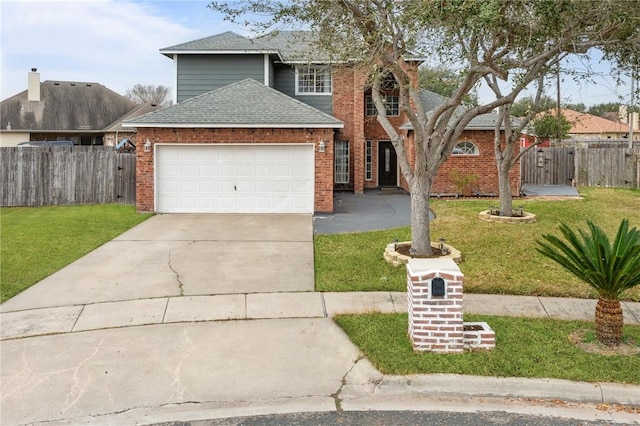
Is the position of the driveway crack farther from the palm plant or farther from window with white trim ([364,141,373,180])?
window with white trim ([364,141,373,180])

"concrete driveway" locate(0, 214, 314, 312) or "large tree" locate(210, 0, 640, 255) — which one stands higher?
"large tree" locate(210, 0, 640, 255)

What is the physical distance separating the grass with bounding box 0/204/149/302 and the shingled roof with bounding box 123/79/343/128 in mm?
2969

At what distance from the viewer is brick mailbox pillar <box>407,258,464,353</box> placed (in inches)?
208

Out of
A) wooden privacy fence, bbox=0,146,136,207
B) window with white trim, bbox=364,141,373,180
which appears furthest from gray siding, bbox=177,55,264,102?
window with white trim, bbox=364,141,373,180

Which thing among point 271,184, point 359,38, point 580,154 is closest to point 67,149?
point 271,184

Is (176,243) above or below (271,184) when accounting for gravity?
below

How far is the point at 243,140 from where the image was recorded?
1468cm

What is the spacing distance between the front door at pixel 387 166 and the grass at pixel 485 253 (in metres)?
6.72

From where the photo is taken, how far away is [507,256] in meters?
9.30

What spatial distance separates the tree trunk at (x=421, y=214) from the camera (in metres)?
9.02

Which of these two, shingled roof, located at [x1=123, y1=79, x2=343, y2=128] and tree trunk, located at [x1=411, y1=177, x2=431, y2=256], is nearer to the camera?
tree trunk, located at [x1=411, y1=177, x2=431, y2=256]

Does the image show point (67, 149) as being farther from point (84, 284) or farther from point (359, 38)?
point (359, 38)

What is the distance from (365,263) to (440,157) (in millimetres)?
2361

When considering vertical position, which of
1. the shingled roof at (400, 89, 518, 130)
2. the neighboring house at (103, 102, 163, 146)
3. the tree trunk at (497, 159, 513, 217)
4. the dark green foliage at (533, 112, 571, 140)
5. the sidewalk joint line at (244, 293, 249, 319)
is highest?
the neighboring house at (103, 102, 163, 146)
